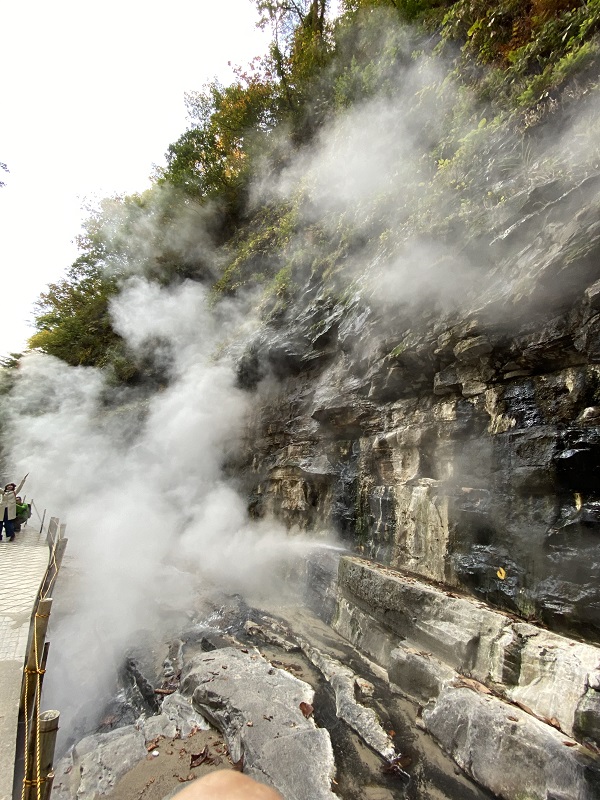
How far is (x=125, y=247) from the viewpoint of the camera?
18.5 meters

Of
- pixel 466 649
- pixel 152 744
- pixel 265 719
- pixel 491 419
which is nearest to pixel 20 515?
pixel 152 744

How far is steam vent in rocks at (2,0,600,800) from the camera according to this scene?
3.44 metres

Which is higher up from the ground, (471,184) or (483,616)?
(471,184)

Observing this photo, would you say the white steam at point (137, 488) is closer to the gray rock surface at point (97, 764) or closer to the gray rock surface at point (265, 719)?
the gray rock surface at point (97, 764)

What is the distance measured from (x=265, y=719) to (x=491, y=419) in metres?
4.08

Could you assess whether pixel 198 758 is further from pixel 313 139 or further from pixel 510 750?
pixel 313 139

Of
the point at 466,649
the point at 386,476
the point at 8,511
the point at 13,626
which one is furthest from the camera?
the point at 8,511

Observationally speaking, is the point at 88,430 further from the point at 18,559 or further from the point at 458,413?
the point at 458,413

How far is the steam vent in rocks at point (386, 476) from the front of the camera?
11.3 feet

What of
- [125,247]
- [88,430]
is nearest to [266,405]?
[88,430]

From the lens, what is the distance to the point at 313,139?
38.7 ft

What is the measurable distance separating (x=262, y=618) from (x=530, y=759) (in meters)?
4.29

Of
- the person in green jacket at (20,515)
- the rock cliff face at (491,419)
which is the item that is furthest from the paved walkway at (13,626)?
the rock cliff face at (491,419)

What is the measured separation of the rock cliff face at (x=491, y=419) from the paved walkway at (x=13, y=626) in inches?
173
